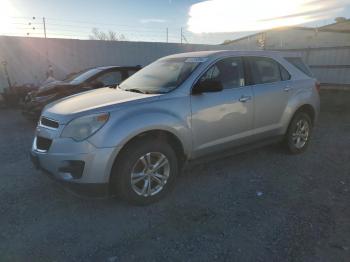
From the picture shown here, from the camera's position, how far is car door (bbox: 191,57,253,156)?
12.4 feet

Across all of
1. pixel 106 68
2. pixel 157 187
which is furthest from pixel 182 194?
pixel 106 68

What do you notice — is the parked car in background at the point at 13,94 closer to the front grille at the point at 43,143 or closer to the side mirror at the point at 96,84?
the side mirror at the point at 96,84

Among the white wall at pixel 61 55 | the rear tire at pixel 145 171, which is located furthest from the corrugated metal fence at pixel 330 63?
the rear tire at pixel 145 171

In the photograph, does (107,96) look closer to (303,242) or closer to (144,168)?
(144,168)

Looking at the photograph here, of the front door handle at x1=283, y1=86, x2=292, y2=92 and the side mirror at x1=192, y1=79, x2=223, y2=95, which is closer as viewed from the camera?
the side mirror at x1=192, y1=79, x2=223, y2=95

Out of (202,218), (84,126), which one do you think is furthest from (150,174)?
(84,126)

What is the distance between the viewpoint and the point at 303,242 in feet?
9.27

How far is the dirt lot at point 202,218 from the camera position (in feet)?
8.93

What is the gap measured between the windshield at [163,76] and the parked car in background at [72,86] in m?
2.75

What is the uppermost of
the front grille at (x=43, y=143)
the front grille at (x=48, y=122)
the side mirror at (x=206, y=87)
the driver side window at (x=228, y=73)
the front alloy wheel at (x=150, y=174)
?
the driver side window at (x=228, y=73)

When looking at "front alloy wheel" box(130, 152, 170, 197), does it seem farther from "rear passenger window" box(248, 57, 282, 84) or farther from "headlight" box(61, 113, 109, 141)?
"rear passenger window" box(248, 57, 282, 84)

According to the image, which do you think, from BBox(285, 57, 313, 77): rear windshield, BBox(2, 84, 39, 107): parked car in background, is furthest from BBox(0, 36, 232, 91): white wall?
BBox(285, 57, 313, 77): rear windshield

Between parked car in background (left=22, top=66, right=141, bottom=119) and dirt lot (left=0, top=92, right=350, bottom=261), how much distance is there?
2.61m

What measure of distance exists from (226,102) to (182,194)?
130 cm
